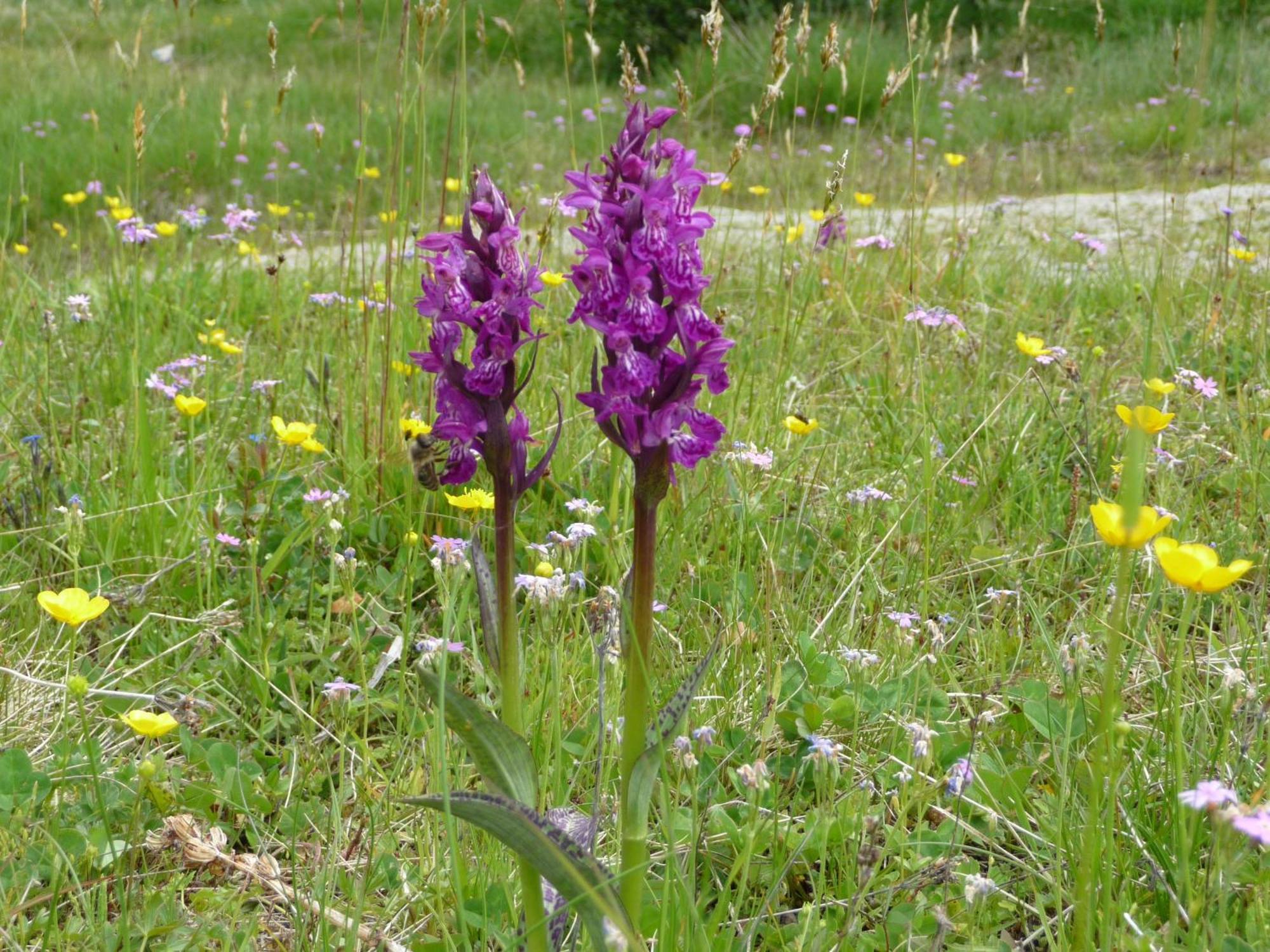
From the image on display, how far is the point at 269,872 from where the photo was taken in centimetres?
139

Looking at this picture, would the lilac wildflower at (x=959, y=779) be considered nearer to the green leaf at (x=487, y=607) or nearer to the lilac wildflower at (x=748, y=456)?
the green leaf at (x=487, y=607)

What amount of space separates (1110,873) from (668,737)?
1.37 ft

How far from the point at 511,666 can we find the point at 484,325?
33cm

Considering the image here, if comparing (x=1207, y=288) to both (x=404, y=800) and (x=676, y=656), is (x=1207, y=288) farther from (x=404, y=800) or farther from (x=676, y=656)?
(x=404, y=800)

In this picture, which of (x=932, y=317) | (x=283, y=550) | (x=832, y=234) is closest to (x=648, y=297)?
(x=283, y=550)

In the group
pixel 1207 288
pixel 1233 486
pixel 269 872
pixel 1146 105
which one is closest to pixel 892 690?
Answer: pixel 269 872

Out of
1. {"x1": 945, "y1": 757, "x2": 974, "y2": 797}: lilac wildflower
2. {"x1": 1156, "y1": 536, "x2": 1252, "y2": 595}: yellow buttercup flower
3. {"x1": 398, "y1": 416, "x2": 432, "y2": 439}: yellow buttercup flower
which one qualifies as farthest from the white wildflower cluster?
{"x1": 398, "y1": 416, "x2": 432, "y2": 439}: yellow buttercup flower

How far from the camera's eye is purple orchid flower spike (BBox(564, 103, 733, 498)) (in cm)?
97

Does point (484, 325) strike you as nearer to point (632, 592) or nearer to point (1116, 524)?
point (632, 592)

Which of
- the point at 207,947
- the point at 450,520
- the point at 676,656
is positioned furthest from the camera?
the point at 450,520

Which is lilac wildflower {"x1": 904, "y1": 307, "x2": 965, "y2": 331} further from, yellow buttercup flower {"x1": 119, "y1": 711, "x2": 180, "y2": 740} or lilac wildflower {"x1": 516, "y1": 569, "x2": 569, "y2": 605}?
yellow buttercup flower {"x1": 119, "y1": 711, "x2": 180, "y2": 740}

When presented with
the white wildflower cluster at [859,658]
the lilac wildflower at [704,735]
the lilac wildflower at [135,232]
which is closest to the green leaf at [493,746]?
the lilac wildflower at [704,735]

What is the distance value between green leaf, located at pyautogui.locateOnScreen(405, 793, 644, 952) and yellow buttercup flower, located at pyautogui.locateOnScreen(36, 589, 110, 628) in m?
0.60

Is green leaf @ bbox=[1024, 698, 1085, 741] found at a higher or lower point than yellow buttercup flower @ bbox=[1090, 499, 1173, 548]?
lower
